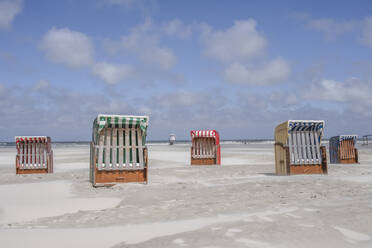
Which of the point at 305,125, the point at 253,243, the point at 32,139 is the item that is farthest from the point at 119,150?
the point at 305,125

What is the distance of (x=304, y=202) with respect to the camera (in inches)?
224

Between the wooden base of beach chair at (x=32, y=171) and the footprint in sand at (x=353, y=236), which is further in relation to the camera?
the wooden base of beach chair at (x=32, y=171)

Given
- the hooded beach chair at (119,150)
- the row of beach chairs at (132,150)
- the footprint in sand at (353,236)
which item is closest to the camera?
the footprint in sand at (353,236)

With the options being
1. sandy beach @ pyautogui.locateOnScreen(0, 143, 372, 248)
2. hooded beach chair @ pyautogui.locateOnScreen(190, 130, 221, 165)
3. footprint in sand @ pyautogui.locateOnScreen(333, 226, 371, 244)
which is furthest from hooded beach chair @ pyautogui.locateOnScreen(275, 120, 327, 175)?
footprint in sand @ pyautogui.locateOnScreen(333, 226, 371, 244)

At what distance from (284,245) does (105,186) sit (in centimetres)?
623

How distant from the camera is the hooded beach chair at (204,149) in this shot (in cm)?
1666

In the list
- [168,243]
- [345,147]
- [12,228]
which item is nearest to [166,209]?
[168,243]

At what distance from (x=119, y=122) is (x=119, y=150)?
84 centimetres

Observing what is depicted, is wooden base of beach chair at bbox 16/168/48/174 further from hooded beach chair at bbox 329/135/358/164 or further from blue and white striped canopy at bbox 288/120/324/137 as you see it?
hooded beach chair at bbox 329/135/358/164

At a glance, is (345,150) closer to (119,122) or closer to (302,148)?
(302,148)

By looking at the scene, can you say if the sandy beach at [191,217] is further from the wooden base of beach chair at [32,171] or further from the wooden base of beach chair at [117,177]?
the wooden base of beach chair at [32,171]

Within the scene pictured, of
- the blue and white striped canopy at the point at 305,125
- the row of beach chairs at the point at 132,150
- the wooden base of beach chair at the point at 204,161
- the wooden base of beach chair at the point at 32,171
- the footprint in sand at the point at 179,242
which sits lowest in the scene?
the footprint in sand at the point at 179,242

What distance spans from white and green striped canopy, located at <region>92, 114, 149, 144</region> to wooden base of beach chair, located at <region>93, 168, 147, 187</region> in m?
1.10

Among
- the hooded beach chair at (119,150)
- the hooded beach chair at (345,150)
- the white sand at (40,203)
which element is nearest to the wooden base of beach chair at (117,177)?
the hooded beach chair at (119,150)
